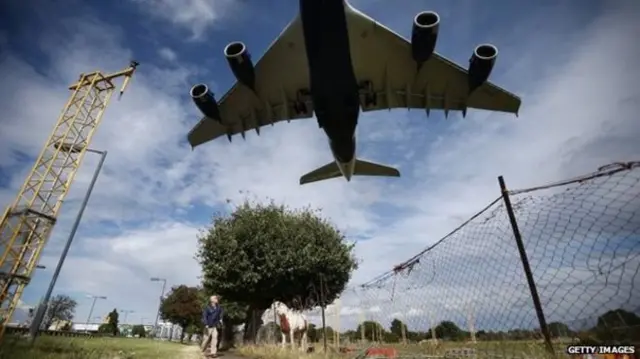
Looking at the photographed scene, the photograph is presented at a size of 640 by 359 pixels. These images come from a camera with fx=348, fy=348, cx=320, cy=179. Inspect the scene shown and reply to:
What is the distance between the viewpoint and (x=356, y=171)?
15.4 m

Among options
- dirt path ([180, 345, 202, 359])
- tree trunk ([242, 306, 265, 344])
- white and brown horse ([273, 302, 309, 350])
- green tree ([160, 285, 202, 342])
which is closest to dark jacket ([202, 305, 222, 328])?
dirt path ([180, 345, 202, 359])

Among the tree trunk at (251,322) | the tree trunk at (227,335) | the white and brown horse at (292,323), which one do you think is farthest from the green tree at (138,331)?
the white and brown horse at (292,323)

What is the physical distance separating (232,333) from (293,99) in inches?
786

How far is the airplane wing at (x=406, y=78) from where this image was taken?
1088 centimetres

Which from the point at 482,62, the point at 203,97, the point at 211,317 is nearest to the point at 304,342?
the point at 211,317

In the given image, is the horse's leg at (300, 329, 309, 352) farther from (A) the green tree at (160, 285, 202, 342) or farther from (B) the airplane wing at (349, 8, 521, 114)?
(A) the green tree at (160, 285, 202, 342)

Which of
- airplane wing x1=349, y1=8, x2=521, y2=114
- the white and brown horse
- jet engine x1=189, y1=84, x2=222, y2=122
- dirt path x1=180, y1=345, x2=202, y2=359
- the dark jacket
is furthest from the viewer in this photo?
the white and brown horse

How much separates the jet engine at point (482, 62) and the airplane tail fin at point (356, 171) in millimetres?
6614

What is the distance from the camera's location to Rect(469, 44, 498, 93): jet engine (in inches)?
340

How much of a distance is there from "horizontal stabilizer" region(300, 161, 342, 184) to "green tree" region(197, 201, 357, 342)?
264 inches

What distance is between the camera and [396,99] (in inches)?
507

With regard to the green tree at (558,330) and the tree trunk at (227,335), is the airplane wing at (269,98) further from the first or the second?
the tree trunk at (227,335)

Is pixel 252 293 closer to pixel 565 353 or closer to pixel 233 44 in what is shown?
pixel 233 44

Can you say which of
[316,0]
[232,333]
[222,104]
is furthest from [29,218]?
[316,0]
